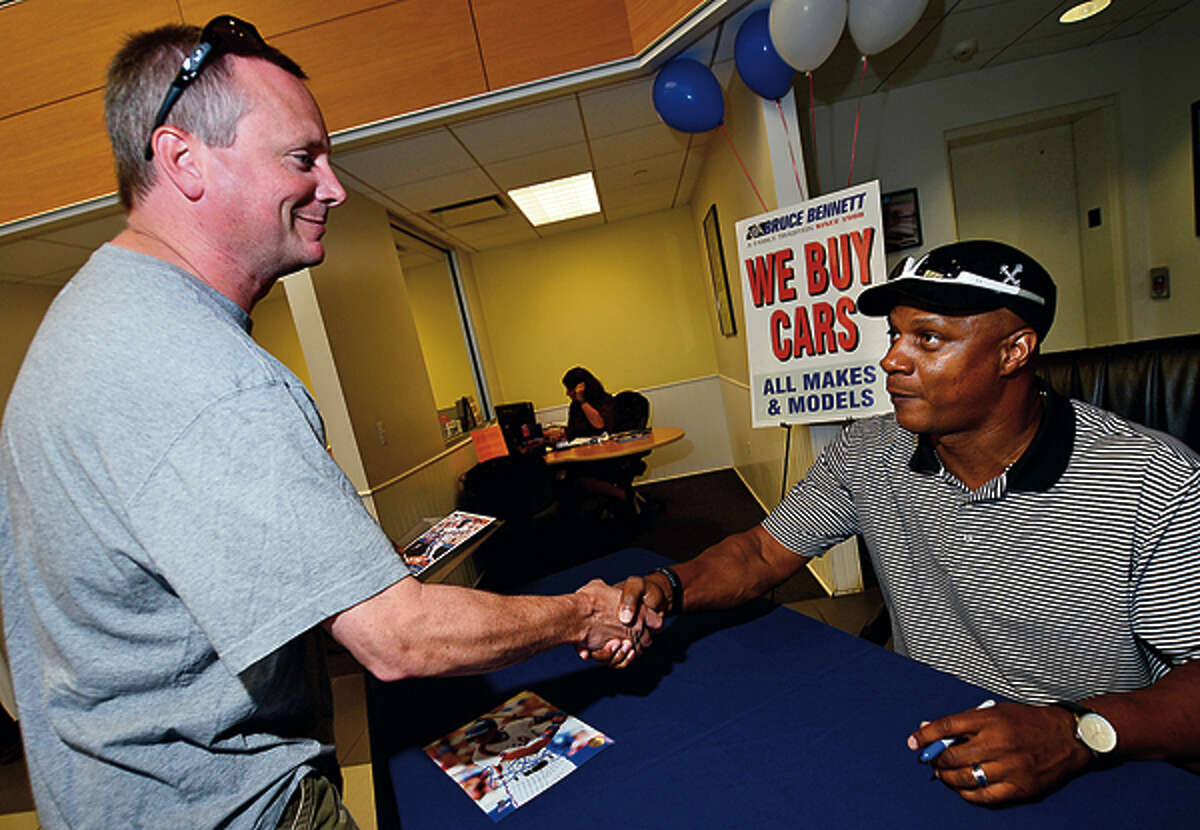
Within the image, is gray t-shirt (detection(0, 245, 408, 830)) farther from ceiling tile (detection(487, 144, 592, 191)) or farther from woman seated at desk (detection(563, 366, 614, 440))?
woman seated at desk (detection(563, 366, 614, 440))

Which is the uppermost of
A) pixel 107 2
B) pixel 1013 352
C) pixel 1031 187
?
pixel 107 2

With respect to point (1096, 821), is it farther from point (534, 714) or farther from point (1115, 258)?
point (1115, 258)

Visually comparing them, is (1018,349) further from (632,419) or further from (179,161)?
(632,419)

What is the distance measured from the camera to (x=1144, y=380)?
1.31 metres

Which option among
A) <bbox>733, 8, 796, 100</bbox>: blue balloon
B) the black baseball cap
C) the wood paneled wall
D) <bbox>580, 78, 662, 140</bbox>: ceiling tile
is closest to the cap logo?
the black baseball cap

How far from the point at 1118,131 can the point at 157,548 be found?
552 centimetres

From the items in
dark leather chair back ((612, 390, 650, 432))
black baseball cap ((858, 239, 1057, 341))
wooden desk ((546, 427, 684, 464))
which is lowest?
wooden desk ((546, 427, 684, 464))

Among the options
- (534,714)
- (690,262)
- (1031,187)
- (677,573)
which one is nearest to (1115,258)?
(1031,187)

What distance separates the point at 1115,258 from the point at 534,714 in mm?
5004

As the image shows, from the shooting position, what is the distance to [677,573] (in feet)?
4.38

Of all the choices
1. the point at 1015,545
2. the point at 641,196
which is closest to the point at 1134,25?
the point at 641,196

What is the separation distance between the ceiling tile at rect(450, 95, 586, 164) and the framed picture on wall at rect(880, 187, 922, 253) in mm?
2290

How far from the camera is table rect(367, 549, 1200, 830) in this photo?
0.68 m

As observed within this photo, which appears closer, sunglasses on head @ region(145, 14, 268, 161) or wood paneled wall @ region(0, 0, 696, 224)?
sunglasses on head @ region(145, 14, 268, 161)
